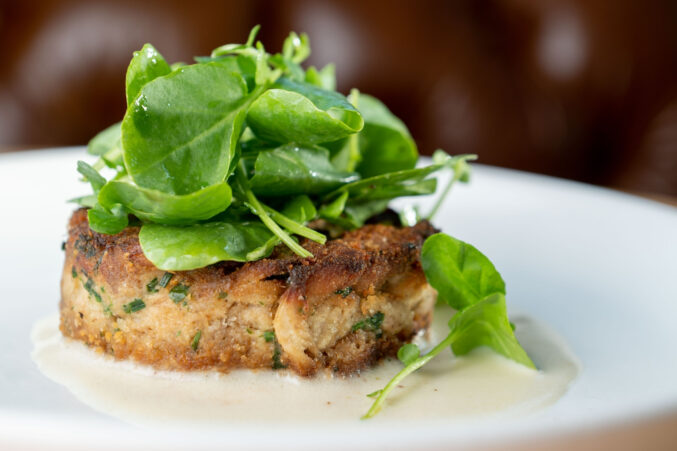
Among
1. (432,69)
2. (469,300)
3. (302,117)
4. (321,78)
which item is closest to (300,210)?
(302,117)

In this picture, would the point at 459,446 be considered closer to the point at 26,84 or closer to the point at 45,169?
the point at 45,169

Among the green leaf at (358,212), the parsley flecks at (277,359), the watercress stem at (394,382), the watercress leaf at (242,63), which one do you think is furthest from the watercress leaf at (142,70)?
the watercress stem at (394,382)

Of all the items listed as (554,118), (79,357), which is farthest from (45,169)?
(554,118)

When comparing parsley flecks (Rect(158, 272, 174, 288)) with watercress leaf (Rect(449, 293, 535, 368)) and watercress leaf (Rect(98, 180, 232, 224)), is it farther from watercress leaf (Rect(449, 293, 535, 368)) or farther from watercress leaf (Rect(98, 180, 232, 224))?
watercress leaf (Rect(449, 293, 535, 368))

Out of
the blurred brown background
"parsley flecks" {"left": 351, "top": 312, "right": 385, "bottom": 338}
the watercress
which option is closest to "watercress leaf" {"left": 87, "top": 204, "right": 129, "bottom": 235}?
the watercress

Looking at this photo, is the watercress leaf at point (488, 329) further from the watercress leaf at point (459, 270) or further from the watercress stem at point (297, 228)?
the watercress stem at point (297, 228)

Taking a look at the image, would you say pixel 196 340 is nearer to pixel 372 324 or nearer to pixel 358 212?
pixel 372 324
